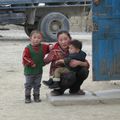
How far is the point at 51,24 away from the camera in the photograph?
927 inches

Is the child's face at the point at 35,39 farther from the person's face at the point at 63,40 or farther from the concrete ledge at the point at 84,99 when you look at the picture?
the concrete ledge at the point at 84,99

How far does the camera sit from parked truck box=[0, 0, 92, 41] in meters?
22.3

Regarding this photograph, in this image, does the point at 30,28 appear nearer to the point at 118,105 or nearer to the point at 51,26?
the point at 51,26

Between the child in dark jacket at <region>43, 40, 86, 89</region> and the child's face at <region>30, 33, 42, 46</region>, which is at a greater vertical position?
the child's face at <region>30, 33, 42, 46</region>

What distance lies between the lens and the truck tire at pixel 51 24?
23.2 meters

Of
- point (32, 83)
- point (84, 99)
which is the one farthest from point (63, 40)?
point (84, 99)

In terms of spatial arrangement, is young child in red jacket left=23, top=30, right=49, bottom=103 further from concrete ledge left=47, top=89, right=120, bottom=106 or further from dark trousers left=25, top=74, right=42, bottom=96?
concrete ledge left=47, top=89, right=120, bottom=106

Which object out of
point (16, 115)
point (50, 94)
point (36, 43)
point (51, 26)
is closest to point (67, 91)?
point (50, 94)

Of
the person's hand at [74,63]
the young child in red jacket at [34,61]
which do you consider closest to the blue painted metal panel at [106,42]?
the person's hand at [74,63]

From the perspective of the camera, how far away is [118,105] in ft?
27.7

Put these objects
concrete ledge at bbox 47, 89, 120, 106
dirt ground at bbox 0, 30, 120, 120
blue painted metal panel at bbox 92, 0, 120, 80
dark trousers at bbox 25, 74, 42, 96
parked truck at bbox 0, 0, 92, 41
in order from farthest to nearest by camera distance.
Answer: parked truck at bbox 0, 0, 92, 41
blue painted metal panel at bbox 92, 0, 120, 80
dark trousers at bbox 25, 74, 42, 96
concrete ledge at bbox 47, 89, 120, 106
dirt ground at bbox 0, 30, 120, 120

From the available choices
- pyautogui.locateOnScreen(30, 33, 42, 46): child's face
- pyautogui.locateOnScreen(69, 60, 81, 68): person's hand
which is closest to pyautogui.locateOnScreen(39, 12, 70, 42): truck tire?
pyautogui.locateOnScreen(30, 33, 42, 46): child's face

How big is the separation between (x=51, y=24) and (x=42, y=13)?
23.1 inches

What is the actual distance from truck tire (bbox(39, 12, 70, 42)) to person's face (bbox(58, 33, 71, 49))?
1441 cm
